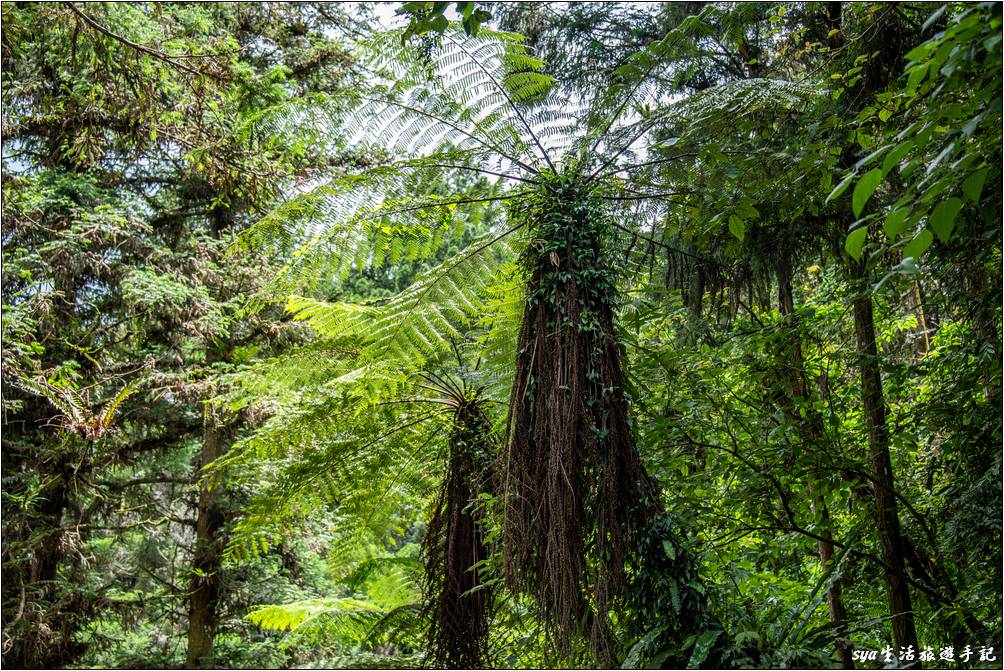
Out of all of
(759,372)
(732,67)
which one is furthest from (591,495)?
(732,67)

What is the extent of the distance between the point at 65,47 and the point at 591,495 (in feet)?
14.4

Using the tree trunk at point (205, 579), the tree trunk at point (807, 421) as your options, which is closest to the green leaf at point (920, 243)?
the tree trunk at point (807, 421)

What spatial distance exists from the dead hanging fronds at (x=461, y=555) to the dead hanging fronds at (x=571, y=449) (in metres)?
0.74

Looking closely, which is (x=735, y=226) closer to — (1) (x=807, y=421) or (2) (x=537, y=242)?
(2) (x=537, y=242)

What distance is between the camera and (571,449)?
2443 mm

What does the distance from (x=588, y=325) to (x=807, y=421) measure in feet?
5.28

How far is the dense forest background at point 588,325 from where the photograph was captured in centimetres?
247

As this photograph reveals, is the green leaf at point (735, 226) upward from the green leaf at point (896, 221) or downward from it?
upward

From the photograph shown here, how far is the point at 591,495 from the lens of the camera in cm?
248

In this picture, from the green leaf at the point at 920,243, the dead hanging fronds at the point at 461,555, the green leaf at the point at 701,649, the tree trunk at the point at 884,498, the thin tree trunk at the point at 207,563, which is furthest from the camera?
the thin tree trunk at the point at 207,563

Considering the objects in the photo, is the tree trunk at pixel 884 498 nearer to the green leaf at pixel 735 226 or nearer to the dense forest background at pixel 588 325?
the dense forest background at pixel 588 325

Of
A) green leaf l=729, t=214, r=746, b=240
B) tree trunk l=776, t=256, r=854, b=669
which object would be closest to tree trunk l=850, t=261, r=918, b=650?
tree trunk l=776, t=256, r=854, b=669

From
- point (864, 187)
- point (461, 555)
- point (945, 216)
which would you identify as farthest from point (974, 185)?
point (461, 555)

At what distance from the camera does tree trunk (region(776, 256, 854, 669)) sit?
11.1 feet
